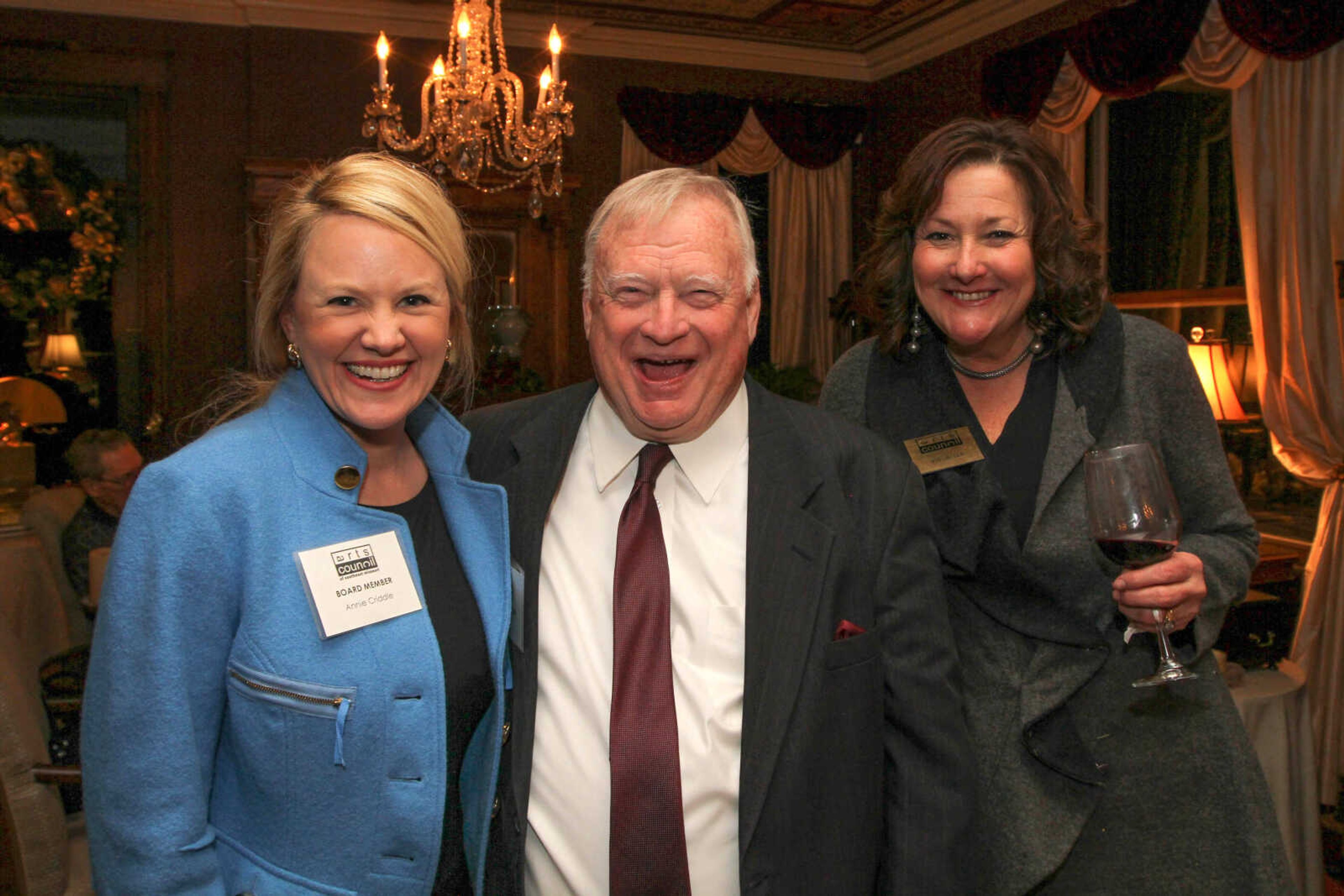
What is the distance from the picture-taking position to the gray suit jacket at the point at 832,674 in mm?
1366

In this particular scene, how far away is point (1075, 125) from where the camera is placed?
5.93 meters

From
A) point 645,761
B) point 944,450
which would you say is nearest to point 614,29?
point 944,450

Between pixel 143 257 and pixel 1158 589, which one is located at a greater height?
pixel 143 257

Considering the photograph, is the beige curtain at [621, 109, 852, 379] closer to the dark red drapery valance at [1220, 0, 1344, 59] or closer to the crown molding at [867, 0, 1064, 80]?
the crown molding at [867, 0, 1064, 80]

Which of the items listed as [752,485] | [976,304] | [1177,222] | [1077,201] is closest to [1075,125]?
[1177,222]

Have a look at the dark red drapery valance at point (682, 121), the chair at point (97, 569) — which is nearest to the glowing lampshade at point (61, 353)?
the chair at point (97, 569)

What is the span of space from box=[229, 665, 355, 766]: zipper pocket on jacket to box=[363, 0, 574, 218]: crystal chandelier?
2752mm

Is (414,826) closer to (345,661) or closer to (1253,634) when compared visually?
(345,661)

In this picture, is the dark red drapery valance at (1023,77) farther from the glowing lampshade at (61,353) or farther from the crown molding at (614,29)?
the glowing lampshade at (61,353)

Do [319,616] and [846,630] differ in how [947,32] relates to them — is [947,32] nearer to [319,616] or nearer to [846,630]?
[846,630]

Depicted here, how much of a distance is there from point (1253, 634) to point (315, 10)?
21.0 ft

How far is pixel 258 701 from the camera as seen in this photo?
50.5 inches

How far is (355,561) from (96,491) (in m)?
3.20

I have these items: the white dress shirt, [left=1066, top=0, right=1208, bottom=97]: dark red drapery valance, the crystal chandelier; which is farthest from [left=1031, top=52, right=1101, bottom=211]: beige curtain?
the white dress shirt
